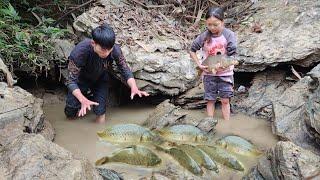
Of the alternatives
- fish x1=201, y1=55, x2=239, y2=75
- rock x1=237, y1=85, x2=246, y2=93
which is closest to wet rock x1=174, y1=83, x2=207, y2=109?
rock x1=237, y1=85, x2=246, y2=93

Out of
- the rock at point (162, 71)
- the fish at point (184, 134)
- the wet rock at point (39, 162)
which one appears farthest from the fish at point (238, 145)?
the wet rock at point (39, 162)

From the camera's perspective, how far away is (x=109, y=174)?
3.96 m

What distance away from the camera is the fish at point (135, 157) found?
4.30m

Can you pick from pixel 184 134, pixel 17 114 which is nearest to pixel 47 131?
pixel 17 114

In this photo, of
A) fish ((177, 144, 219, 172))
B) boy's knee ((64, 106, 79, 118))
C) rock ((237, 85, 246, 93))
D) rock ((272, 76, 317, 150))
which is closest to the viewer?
fish ((177, 144, 219, 172))

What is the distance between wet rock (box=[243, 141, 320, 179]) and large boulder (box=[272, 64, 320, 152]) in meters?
0.69

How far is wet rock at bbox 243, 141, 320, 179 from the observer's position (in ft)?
11.7

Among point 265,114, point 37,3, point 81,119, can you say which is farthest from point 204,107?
point 37,3

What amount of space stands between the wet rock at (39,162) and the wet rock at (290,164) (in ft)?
5.07

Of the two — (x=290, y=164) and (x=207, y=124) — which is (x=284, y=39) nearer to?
(x=207, y=124)

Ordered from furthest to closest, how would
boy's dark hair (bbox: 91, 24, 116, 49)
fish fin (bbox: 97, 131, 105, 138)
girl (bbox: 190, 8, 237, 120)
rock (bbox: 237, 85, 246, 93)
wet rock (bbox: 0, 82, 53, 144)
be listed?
rock (bbox: 237, 85, 246, 93) → girl (bbox: 190, 8, 237, 120) → fish fin (bbox: 97, 131, 105, 138) → boy's dark hair (bbox: 91, 24, 116, 49) → wet rock (bbox: 0, 82, 53, 144)

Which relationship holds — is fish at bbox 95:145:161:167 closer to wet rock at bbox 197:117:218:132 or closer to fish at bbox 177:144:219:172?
fish at bbox 177:144:219:172

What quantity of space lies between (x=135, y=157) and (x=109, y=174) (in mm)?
427

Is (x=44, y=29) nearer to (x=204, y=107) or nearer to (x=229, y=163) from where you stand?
(x=204, y=107)
